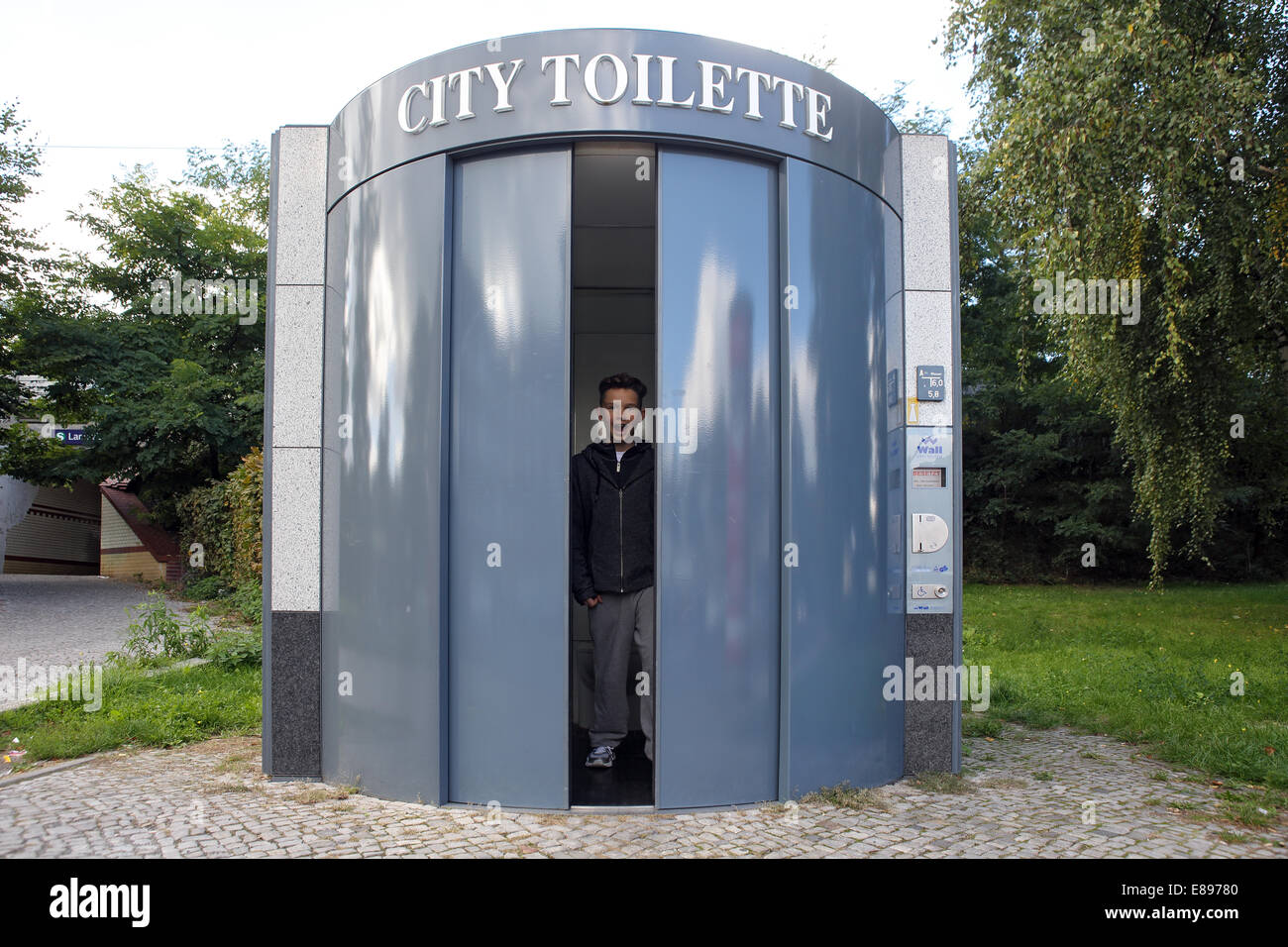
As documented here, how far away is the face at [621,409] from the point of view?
219 inches

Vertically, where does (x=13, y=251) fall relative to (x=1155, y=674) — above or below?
above

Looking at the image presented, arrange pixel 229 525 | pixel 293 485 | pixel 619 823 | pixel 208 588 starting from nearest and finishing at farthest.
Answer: pixel 619 823 < pixel 293 485 < pixel 229 525 < pixel 208 588

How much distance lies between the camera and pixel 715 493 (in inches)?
184

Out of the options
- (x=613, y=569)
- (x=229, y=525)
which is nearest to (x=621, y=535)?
(x=613, y=569)

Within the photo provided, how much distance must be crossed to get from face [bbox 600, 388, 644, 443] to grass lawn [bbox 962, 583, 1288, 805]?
3.54 metres

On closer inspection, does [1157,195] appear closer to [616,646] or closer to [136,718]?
[616,646]

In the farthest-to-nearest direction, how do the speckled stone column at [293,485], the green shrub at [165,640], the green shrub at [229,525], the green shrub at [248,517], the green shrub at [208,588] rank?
the green shrub at [208,588] < the green shrub at [229,525] < the green shrub at [248,517] < the green shrub at [165,640] < the speckled stone column at [293,485]

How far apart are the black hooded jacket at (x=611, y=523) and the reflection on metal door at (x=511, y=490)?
604 millimetres

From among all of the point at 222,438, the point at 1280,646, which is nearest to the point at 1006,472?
the point at 1280,646

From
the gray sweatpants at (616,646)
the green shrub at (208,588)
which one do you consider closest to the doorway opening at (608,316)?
the gray sweatpants at (616,646)

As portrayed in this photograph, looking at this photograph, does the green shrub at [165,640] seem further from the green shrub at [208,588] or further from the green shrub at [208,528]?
A: the green shrub at [208,588]

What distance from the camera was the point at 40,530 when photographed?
3047 centimetres

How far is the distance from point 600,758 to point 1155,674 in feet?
19.4

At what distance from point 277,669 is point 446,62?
3478 millimetres
